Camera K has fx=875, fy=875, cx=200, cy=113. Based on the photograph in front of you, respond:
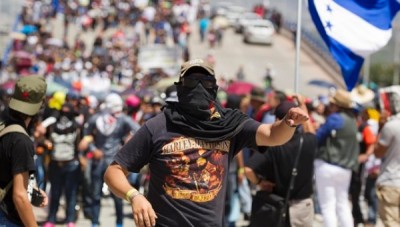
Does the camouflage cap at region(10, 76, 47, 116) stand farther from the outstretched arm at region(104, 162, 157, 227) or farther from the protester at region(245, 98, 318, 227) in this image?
the protester at region(245, 98, 318, 227)

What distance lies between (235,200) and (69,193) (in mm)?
2050

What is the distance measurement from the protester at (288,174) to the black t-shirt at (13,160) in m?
2.51

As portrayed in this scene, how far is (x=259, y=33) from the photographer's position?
4844cm

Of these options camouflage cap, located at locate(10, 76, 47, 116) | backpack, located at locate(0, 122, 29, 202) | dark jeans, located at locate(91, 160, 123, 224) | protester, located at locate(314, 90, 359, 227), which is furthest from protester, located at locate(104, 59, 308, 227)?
dark jeans, located at locate(91, 160, 123, 224)

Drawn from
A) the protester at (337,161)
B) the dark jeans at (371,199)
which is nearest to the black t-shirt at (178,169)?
the protester at (337,161)

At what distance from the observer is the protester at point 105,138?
34.5ft

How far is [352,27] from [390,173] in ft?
4.51

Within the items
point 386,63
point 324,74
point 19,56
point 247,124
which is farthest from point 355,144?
point 386,63

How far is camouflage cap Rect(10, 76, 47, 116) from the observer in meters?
5.30

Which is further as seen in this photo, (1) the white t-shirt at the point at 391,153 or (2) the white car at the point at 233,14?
(2) the white car at the point at 233,14

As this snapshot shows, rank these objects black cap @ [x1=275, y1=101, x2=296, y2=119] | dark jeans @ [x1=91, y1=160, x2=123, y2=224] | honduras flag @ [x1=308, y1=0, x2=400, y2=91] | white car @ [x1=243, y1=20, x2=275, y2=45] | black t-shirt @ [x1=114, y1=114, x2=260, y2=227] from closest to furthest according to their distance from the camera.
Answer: black t-shirt @ [x1=114, y1=114, x2=260, y2=227] → black cap @ [x1=275, y1=101, x2=296, y2=119] → honduras flag @ [x1=308, y1=0, x2=400, y2=91] → dark jeans @ [x1=91, y1=160, x2=123, y2=224] → white car @ [x1=243, y1=20, x2=275, y2=45]

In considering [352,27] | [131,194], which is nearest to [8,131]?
[131,194]

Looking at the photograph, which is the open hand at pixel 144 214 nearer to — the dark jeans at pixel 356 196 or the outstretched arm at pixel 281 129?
the outstretched arm at pixel 281 129

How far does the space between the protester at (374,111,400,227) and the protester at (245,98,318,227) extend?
2.95 ft
